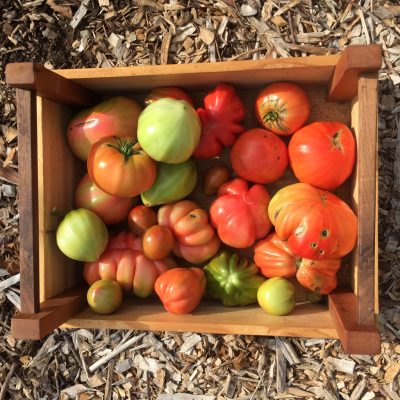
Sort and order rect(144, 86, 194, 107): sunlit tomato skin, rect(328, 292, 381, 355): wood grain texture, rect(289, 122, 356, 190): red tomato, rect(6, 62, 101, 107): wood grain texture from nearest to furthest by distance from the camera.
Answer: rect(328, 292, 381, 355): wood grain texture < rect(6, 62, 101, 107): wood grain texture < rect(289, 122, 356, 190): red tomato < rect(144, 86, 194, 107): sunlit tomato skin

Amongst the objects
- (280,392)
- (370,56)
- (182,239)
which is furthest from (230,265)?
(370,56)

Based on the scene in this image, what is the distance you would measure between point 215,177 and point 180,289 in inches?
12.4

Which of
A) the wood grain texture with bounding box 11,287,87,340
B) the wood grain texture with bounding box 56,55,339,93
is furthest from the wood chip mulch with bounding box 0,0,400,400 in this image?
the wood grain texture with bounding box 11,287,87,340

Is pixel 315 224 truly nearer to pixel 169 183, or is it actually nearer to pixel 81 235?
pixel 169 183

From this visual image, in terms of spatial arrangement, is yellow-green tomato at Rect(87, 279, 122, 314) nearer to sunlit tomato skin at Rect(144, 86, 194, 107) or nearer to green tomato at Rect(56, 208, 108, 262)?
green tomato at Rect(56, 208, 108, 262)

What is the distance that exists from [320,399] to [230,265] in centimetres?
46

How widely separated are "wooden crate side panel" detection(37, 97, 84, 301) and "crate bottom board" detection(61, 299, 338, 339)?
0.11 m

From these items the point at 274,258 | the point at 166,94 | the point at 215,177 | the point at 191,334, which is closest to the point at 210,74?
the point at 166,94

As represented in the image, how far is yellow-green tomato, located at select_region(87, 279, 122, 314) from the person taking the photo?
48.1 inches

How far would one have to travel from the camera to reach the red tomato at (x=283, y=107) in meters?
1.24

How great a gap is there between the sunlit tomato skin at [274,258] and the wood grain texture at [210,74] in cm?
41

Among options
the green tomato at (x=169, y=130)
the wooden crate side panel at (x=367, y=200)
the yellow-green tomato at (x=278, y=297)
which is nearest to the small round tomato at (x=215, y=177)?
the green tomato at (x=169, y=130)

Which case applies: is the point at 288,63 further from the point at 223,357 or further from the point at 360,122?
the point at 223,357

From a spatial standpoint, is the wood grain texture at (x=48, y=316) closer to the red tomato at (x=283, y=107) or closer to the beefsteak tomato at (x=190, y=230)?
the beefsteak tomato at (x=190, y=230)
